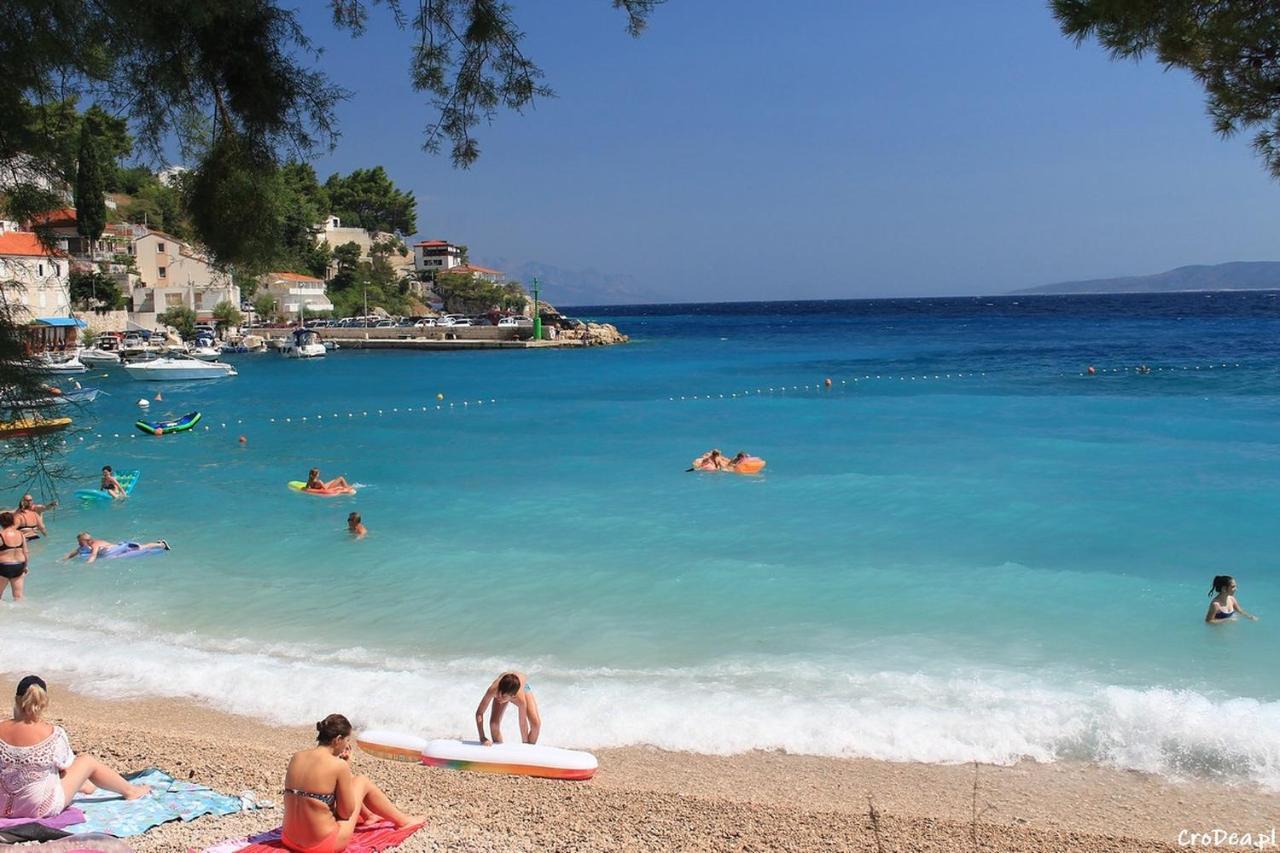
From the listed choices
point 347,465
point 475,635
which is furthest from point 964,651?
point 347,465

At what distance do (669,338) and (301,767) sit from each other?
75.9m

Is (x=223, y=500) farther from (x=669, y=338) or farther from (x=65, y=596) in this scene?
(x=669, y=338)

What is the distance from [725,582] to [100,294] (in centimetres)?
4949

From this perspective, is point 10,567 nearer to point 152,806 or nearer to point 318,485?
point 318,485

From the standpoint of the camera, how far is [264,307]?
7212 cm

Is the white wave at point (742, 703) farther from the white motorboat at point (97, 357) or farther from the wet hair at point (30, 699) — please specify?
the white motorboat at point (97, 357)

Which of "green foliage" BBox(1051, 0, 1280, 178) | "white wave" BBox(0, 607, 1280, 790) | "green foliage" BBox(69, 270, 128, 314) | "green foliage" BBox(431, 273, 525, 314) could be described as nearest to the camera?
"green foliage" BBox(1051, 0, 1280, 178)

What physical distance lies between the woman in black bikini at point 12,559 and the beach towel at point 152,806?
6.79 m

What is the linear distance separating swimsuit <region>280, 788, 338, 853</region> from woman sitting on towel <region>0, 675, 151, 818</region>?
143cm

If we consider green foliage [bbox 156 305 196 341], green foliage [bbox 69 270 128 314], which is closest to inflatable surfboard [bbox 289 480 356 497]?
green foliage [bbox 69 270 128 314]

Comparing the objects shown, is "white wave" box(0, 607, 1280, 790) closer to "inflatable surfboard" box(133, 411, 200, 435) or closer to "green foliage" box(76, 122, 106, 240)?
"green foliage" box(76, 122, 106, 240)

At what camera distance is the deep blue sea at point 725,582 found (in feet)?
27.8

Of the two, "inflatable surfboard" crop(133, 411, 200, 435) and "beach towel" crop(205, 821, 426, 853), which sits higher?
"inflatable surfboard" crop(133, 411, 200, 435)

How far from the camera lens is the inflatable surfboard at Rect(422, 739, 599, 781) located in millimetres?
7090
